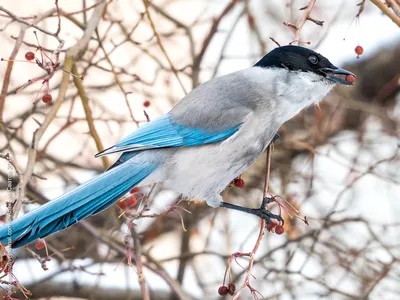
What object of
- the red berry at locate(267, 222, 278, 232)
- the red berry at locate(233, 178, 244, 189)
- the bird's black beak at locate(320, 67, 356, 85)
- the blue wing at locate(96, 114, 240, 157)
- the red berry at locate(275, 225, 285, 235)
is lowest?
the red berry at locate(275, 225, 285, 235)

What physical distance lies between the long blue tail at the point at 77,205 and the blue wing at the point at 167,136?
8 centimetres

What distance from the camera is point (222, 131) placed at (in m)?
2.89

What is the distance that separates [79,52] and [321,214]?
228cm

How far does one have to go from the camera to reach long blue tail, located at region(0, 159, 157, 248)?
2.32 meters

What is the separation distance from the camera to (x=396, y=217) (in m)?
4.77

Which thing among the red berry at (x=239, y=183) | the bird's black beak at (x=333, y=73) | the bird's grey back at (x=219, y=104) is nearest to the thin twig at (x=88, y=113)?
the bird's grey back at (x=219, y=104)

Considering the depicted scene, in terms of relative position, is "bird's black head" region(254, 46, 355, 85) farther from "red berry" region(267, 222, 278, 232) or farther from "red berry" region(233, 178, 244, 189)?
"red berry" region(267, 222, 278, 232)

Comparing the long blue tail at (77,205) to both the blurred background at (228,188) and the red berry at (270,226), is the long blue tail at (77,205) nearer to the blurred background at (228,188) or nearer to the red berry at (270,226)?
the blurred background at (228,188)

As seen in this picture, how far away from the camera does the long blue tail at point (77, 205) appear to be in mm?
2316

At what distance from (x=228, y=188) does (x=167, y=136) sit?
3.89ft

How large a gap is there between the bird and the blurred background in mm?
128

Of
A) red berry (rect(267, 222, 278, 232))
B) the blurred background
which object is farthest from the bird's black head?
red berry (rect(267, 222, 278, 232))

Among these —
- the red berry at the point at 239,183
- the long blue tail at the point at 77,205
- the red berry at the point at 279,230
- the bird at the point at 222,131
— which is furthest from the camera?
the red berry at the point at 239,183

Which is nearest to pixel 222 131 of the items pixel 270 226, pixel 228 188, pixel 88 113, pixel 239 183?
pixel 239 183
